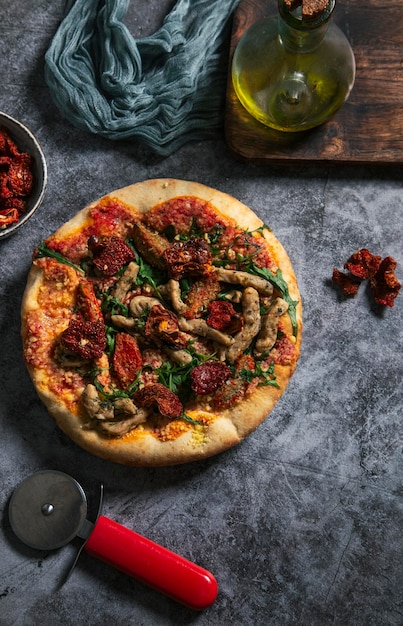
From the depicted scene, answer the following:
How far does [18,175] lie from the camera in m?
4.18

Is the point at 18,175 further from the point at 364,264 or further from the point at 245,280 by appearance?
the point at 364,264

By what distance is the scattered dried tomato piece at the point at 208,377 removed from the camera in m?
3.79

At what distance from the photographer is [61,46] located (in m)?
4.42

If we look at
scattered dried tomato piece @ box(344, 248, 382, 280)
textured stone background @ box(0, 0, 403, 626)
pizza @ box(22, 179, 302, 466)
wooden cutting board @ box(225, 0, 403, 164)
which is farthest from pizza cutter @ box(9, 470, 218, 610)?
wooden cutting board @ box(225, 0, 403, 164)

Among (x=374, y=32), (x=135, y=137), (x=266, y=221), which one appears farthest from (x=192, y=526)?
(x=374, y=32)

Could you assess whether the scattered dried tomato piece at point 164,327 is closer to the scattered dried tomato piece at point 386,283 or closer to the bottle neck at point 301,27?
the scattered dried tomato piece at point 386,283

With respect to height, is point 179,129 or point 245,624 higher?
point 179,129

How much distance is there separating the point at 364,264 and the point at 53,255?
72.8 inches

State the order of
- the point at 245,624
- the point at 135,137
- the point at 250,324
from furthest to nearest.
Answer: the point at 135,137
the point at 245,624
the point at 250,324

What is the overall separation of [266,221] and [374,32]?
1320mm

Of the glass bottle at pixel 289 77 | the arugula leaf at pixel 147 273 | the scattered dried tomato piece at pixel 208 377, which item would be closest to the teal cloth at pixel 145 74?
the glass bottle at pixel 289 77

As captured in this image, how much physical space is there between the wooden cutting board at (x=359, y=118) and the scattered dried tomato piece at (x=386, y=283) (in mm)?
626

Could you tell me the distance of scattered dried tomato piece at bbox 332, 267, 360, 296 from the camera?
4.33 m

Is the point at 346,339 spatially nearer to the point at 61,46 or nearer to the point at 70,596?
the point at 70,596
